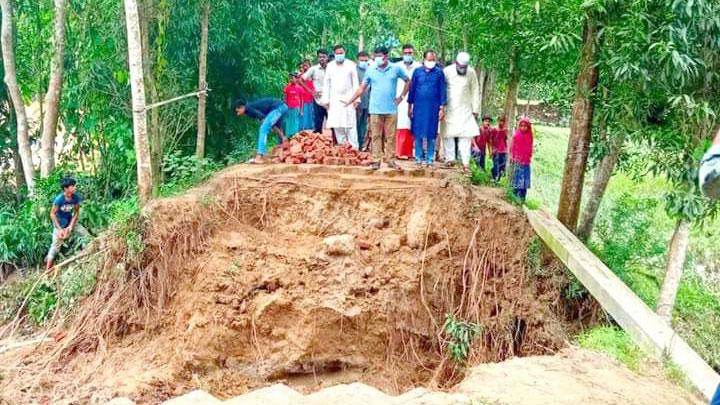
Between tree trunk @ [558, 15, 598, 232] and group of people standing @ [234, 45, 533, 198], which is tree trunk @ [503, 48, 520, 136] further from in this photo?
tree trunk @ [558, 15, 598, 232]

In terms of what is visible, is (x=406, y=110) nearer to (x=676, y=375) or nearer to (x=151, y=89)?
(x=151, y=89)

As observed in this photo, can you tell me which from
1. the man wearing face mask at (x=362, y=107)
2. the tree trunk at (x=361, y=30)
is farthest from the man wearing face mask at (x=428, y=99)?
the tree trunk at (x=361, y=30)

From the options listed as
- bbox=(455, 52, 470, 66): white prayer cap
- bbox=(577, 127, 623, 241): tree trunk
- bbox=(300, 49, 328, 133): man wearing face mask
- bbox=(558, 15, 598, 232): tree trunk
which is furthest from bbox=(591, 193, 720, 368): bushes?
bbox=(300, 49, 328, 133): man wearing face mask

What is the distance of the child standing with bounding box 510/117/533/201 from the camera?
33.3 ft

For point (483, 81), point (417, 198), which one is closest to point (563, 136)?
point (483, 81)

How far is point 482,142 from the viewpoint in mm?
11914

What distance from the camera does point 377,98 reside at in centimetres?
Answer: 1009

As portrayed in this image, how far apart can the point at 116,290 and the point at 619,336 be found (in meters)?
6.06

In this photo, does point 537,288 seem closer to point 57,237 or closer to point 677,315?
point 677,315

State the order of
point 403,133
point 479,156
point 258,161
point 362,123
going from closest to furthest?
point 258,161, point 403,133, point 479,156, point 362,123

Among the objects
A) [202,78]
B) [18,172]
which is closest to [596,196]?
[202,78]

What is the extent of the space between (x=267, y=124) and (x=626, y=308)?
21.2 feet

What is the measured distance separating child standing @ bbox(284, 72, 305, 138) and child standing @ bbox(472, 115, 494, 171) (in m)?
3.15

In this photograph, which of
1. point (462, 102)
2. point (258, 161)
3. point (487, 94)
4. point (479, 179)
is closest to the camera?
point (479, 179)
